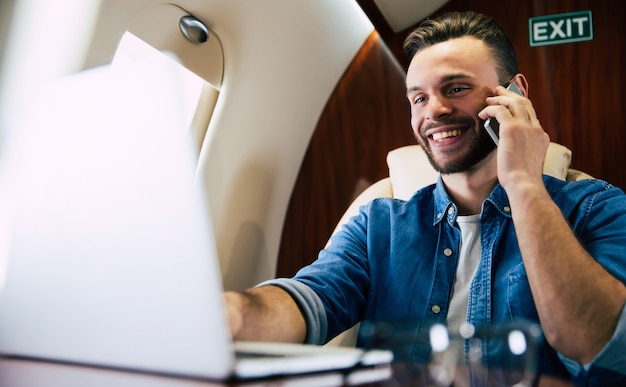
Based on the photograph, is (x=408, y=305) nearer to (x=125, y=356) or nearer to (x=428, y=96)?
(x=428, y=96)

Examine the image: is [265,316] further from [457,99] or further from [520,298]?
[457,99]

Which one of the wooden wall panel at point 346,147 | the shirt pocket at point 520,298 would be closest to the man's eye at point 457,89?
the shirt pocket at point 520,298

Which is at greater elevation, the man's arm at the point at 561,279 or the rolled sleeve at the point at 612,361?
the man's arm at the point at 561,279

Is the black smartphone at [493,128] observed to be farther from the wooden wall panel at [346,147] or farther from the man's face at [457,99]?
the wooden wall panel at [346,147]

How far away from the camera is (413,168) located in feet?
5.10

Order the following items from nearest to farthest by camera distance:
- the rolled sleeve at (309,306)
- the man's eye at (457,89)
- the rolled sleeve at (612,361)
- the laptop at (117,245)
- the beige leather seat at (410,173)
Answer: the laptop at (117,245) → the rolled sleeve at (612,361) → the rolled sleeve at (309,306) → the man's eye at (457,89) → the beige leather seat at (410,173)

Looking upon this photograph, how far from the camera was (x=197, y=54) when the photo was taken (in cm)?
137

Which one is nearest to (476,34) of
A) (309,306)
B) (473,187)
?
(473,187)

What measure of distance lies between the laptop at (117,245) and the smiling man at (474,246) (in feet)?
1.20

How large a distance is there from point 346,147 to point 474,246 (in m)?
0.83

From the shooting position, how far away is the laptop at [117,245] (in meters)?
0.40

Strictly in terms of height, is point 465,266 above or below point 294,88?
below

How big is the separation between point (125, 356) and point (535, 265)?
28.3 inches

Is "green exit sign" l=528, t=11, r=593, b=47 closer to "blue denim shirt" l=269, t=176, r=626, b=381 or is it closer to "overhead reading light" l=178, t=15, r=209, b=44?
"blue denim shirt" l=269, t=176, r=626, b=381
